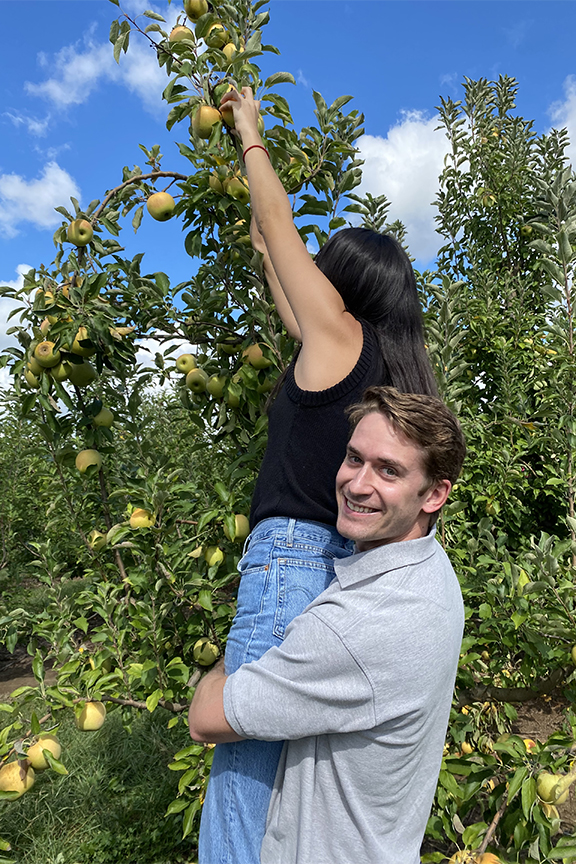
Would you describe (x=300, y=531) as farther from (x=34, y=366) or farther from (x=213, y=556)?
(x=34, y=366)

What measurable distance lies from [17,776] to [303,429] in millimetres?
1346

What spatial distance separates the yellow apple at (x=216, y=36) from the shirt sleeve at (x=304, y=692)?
1.82 m

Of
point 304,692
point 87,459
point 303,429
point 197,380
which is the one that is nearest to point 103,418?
point 87,459

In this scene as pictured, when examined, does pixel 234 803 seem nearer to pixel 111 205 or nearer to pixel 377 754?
pixel 377 754

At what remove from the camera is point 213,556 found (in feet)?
5.87

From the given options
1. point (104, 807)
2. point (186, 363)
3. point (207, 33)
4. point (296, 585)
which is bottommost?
point (104, 807)

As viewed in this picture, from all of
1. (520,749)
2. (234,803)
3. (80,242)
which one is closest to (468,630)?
(520,749)

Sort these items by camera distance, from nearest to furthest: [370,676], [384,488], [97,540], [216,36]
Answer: [370,676] → [384,488] → [216,36] → [97,540]

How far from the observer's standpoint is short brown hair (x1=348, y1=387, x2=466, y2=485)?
0.98 m

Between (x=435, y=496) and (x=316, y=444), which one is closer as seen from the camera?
(x=435, y=496)

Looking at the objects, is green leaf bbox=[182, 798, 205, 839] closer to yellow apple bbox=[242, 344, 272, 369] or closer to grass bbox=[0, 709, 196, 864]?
grass bbox=[0, 709, 196, 864]

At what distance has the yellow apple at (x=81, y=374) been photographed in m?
2.00

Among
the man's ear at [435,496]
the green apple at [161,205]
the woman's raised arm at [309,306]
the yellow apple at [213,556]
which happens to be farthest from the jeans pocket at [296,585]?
the green apple at [161,205]

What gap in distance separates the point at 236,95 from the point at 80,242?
75 cm
